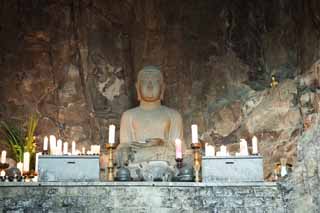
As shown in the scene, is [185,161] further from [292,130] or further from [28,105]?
[28,105]

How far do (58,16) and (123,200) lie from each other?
474 centimetres

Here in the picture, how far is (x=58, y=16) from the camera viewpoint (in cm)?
946

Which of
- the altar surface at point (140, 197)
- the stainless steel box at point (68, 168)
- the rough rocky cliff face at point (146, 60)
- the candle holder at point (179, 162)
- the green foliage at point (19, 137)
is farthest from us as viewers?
the rough rocky cliff face at point (146, 60)

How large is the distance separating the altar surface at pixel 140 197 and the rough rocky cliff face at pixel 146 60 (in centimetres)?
318

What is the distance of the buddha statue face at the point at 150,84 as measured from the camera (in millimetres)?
8359

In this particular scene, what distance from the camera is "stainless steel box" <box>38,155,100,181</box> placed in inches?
229

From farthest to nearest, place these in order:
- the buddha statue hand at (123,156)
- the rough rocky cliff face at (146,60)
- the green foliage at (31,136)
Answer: the rough rocky cliff face at (146,60) < the green foliage at (31,136) < the buddha statue hand at (123,156)

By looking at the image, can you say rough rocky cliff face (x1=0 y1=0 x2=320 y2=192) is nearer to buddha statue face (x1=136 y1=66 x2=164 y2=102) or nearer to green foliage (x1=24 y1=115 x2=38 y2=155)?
green foliage (x1=24 y1=115 x2=38 y2=155)

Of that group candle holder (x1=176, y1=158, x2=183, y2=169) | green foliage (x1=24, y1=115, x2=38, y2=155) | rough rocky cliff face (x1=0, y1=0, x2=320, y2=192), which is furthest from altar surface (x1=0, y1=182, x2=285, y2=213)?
rough rocky cliff face (x1=0, y1=0, x2=320, y2=192)

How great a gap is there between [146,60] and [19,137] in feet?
7.64

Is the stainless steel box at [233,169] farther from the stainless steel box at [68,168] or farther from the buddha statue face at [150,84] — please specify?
the buddha statue face at [150,84]

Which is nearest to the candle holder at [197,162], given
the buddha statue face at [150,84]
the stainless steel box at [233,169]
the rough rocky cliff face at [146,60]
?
the stainless steel box at [233,169]

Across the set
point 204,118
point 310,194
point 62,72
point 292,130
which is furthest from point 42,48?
point 310,194

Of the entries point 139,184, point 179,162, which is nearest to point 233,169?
point 179,162
